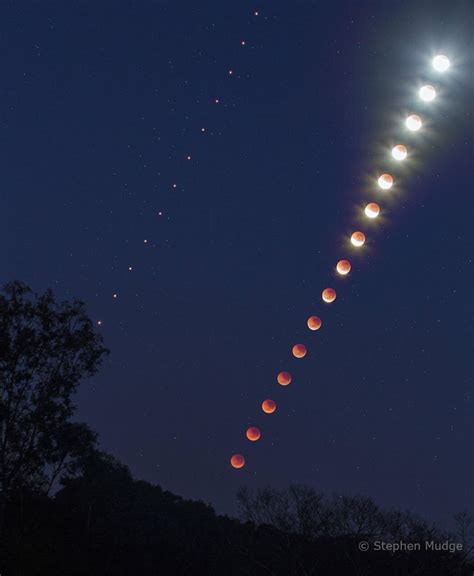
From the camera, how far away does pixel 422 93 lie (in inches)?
719

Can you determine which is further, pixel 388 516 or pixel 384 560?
pixel 388 516

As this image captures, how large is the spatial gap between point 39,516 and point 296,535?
16.2 meters

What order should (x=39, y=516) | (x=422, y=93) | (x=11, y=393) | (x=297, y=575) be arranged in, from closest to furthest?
1. (x=422, y=93)
2. (x=11, y=393)
3. (x=39, y=516)
4. (x=297, y=575)

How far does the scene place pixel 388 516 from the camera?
38.3m

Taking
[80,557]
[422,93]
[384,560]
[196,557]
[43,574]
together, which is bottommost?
[43,574]

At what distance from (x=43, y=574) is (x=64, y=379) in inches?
252

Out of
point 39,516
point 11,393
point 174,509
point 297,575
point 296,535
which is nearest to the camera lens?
point 11,393

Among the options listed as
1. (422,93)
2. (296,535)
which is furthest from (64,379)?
(296,535)

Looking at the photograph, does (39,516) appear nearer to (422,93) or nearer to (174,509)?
(174,509)

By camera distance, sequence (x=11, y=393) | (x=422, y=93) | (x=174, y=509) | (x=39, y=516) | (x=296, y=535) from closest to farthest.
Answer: (x=422, y=93) → (x=11, y=393) → (x=39, y=516) → (x=296, y=535) → (x=174, y=509)

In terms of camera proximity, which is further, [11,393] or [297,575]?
[297,575]

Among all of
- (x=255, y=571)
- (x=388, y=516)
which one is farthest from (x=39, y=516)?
(x=388, y=516)

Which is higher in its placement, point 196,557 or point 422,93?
point 422,93

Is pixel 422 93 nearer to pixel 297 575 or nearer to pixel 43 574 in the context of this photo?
pixel 43 574
